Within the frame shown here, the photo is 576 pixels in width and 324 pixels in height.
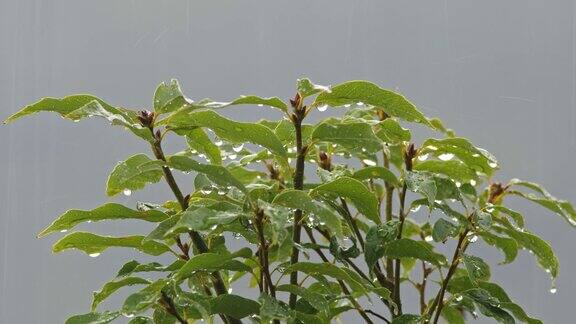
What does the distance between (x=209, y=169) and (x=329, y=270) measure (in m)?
0.16

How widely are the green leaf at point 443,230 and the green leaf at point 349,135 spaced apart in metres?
0.15

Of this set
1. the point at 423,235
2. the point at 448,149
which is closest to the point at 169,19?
the point at 423,235

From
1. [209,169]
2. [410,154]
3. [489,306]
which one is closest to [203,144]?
[209,169]

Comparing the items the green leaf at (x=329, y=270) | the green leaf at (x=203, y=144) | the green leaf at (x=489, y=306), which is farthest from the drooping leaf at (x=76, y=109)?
the green leaf at (x=489, y=306)

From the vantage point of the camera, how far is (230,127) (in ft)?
2.59

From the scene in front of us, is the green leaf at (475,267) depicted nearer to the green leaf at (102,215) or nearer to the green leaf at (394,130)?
the green leaf at (394,130)

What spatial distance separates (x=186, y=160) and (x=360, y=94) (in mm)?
192

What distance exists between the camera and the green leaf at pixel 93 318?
822mm

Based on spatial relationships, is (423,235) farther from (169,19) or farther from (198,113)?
(169,19)

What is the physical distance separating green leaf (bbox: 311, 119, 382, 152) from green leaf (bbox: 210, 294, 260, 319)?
0.19 metres

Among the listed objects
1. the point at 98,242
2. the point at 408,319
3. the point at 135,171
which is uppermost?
the point at 135,171

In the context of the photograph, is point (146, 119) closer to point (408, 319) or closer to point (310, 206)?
point (310, 206)

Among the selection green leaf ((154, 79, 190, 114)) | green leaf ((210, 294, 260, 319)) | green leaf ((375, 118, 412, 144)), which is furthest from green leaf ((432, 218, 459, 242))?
green leaf ((154, 79, 190, 114))

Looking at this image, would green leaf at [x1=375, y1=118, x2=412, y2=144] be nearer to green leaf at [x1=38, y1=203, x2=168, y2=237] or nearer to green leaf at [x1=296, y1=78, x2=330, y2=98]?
green leaf at [x1=296, y1=78, x2=330, y2=98]
